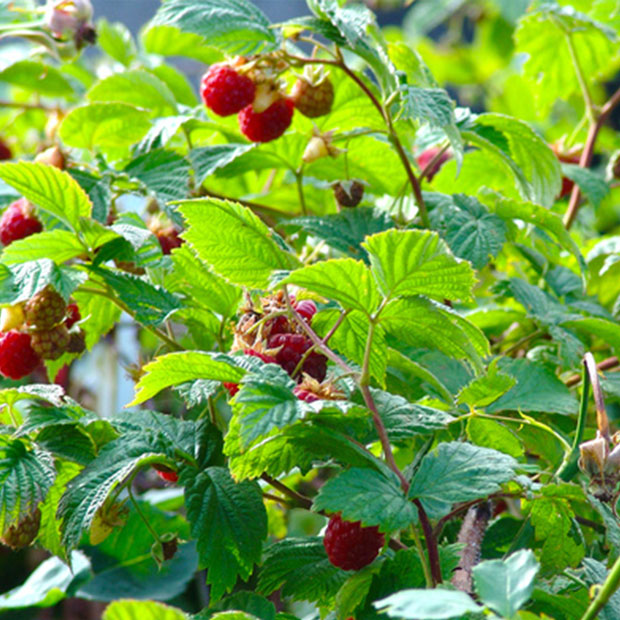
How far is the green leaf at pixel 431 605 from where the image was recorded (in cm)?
42

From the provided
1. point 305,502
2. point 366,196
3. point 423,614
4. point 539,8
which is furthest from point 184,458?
point 539,8

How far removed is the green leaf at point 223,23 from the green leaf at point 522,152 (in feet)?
0.73

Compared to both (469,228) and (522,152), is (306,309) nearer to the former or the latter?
(469,228)

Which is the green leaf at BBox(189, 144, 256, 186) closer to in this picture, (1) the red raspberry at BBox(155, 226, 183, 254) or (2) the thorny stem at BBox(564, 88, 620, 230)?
(1) the red raspberry at BBox(155, 226, 183, 254)

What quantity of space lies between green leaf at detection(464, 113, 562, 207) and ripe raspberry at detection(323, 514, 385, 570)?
42 cm

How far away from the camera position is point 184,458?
0.72 meters

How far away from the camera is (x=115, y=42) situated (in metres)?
1.32

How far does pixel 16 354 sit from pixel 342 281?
1.20ft

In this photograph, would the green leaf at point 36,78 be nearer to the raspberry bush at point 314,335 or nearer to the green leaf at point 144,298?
the raspberry bush at point 314,335

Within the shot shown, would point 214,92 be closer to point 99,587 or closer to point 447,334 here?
point 447,334

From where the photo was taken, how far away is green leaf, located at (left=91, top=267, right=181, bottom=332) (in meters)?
0.75

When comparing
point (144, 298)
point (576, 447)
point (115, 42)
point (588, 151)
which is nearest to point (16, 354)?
point (144, 298)

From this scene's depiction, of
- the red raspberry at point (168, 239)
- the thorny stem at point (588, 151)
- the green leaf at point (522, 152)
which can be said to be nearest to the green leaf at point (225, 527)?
the red raspberry at point (168, 239)

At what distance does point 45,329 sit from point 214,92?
28 cm
